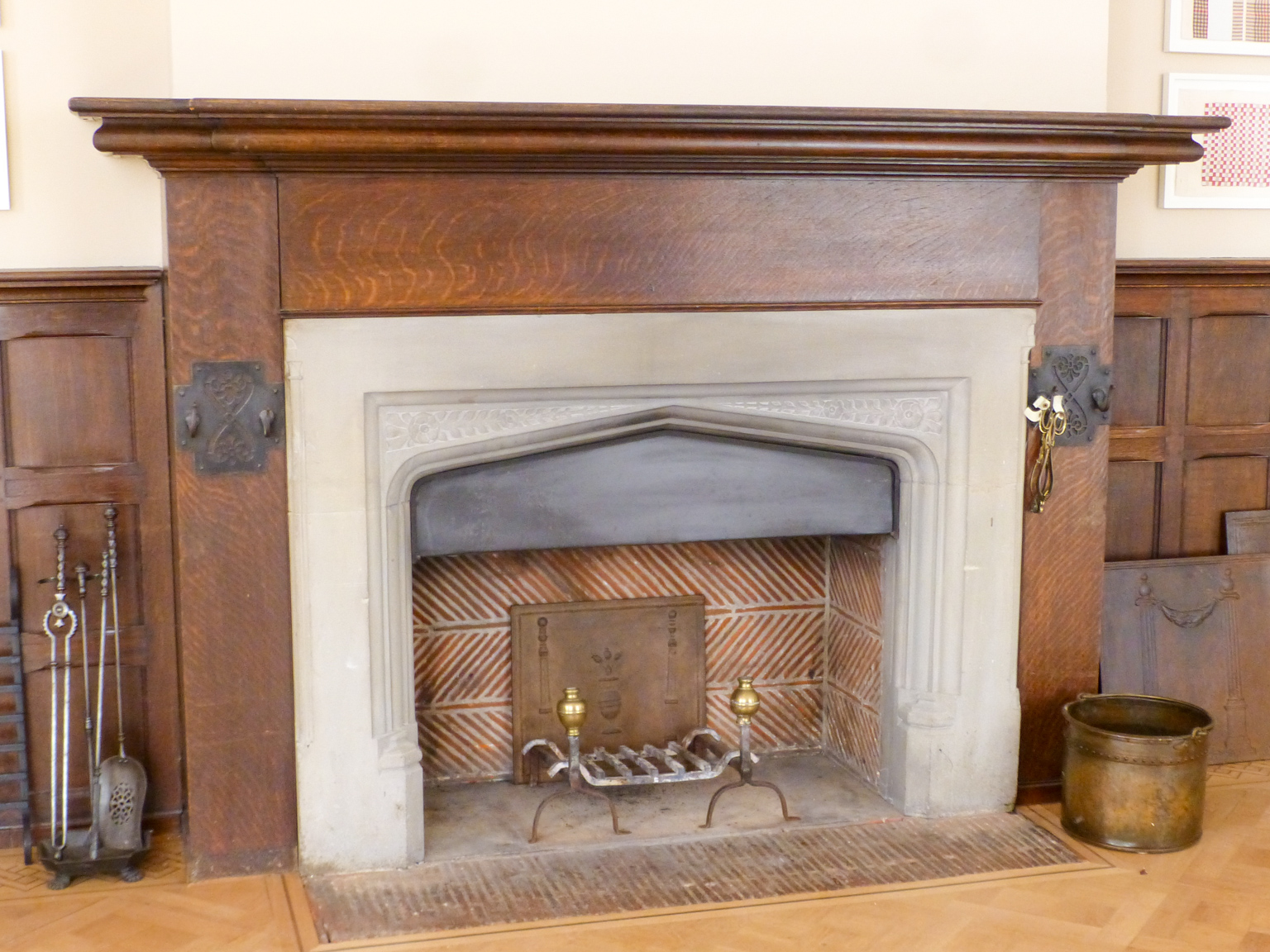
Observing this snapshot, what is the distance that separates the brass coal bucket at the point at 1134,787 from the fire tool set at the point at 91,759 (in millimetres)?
2591

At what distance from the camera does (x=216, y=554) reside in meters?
3.45

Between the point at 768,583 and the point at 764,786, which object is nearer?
the point at 764,786

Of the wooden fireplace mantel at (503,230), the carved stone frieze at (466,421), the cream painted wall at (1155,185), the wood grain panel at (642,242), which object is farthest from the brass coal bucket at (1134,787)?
the carved stone frieze at (466,421)

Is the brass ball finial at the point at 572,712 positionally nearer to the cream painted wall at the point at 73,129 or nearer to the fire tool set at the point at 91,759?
the fire tool set at the point at 91,759

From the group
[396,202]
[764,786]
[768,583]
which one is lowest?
[764,786]

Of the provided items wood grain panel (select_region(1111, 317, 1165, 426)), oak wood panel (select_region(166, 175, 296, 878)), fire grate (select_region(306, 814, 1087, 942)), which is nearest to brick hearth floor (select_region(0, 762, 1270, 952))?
fire grate (select_region(306, 814, 1087, 942))

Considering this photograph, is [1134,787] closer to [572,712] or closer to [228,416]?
[572,712]

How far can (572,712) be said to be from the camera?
3.85 metres

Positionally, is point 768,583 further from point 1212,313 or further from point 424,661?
point 1212,313

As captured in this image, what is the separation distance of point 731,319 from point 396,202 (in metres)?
0.94

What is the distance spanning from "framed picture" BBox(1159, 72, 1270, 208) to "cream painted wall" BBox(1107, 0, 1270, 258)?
0.10 feet

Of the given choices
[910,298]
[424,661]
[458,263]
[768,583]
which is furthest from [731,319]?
[424,661]

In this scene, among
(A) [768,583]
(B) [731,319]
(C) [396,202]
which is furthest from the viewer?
(A) [768,583]

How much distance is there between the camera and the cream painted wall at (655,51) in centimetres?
333
